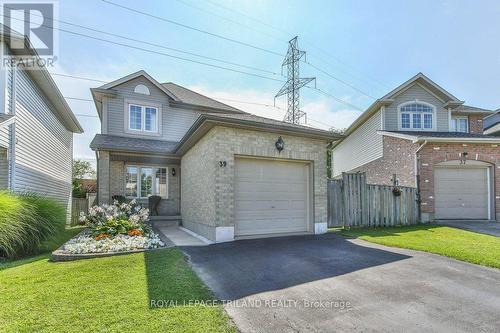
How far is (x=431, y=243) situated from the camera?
7129 mm

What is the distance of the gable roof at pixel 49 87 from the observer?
8.06m

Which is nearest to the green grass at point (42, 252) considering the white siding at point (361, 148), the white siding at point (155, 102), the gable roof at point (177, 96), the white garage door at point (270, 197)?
the white garage door at point (270, 197)

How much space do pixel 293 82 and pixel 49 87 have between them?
2121cm

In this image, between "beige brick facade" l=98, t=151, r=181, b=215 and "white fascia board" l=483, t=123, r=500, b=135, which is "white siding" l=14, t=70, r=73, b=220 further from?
"white fascia board" l=483, t=123, r=500, b=135

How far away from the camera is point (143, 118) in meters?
14.7

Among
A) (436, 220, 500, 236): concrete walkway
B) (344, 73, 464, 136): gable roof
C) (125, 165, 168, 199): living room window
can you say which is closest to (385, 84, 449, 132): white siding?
(344, 73, 464, 136): gable roof

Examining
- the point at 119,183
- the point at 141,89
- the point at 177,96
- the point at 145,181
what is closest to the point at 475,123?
the point at 177,96

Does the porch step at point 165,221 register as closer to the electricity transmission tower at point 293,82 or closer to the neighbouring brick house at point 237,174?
the neighbouring brick house at point 237,174

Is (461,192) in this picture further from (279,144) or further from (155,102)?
(155,102)

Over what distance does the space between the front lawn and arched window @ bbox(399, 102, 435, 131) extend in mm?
15292

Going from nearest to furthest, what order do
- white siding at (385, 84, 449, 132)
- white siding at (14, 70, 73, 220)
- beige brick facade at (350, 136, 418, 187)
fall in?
white siding at (14, 70, 73, 220), beige brick facade at (350, 136, 418, 187), white siding at (385, 84, 449, 132)

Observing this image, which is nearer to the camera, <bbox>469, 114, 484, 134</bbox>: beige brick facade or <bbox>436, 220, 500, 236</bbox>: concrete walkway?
<bbox>436, 220, 500, 236</bbox>: concrete walkway

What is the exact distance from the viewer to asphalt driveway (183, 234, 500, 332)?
122 inches

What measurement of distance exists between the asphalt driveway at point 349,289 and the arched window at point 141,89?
433 inches
